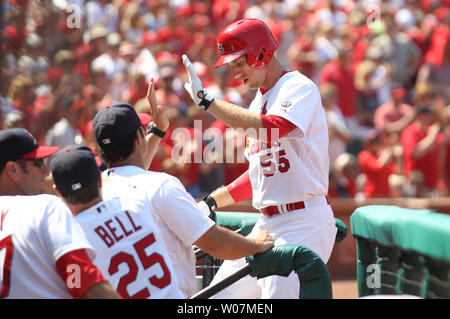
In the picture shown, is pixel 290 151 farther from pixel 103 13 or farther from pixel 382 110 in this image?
pixel 103 13

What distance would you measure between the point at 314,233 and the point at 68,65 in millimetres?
4113

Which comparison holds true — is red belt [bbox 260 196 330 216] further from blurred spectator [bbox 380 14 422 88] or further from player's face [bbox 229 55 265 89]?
blurred spectator [bbox 380 14 422 88]

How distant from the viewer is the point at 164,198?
3426 millimetres

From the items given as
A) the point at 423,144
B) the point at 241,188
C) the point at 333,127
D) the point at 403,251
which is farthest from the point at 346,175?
the point at 403,251

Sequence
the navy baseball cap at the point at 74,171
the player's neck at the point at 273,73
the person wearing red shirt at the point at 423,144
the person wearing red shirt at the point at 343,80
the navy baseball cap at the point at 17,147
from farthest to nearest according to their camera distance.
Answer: the person wearing red shirt at the point at 343,80 < the person wearing red shirt at the point at 423,144 < the player's neck at the point at 273,73 < the navy baseball cap at the point at 17,147 < the navy baseball cap at the point at 74,171

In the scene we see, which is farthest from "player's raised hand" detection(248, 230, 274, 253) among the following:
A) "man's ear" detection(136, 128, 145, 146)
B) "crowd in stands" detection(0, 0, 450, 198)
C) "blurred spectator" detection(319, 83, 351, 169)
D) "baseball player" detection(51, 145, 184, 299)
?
"blurred spectator" detection(319, 83, 351, 169)

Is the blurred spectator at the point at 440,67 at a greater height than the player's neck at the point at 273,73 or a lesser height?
lesser

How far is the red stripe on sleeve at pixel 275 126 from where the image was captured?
13.7ft

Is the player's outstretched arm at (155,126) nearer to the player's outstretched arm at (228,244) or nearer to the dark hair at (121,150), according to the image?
the dark hair at (121,150)

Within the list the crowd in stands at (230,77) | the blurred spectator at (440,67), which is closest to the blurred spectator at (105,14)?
the crowd in stands at (230,77)

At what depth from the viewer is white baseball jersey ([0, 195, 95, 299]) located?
275cm

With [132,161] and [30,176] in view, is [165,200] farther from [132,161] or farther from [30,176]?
[30,176]

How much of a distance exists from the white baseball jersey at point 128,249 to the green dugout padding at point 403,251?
3.46 feet

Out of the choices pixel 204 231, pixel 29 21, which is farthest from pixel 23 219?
pixel 29 21
